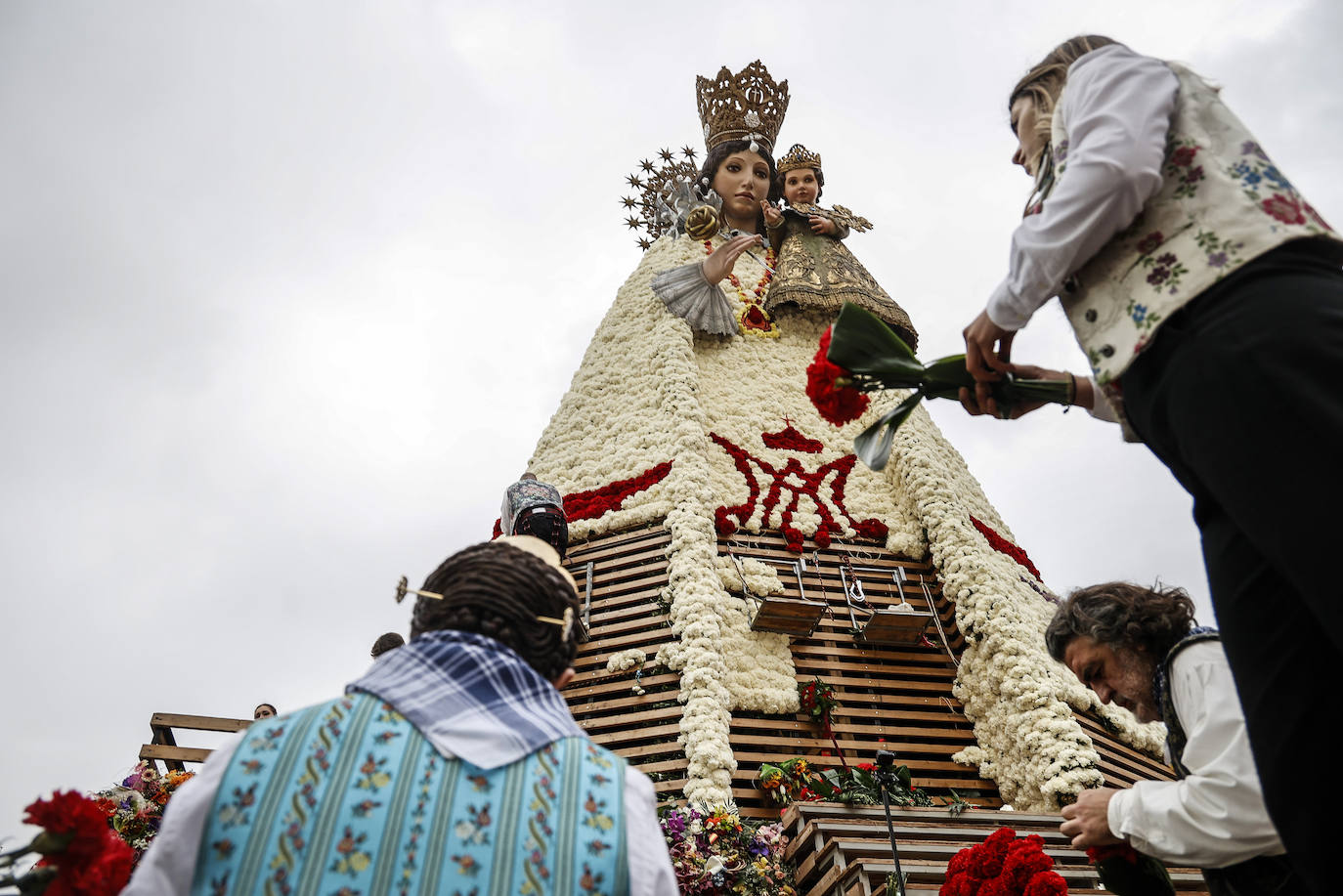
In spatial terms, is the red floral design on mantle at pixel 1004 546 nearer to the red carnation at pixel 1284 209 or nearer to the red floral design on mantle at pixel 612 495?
the red floral design on mantle at pixel 612 495

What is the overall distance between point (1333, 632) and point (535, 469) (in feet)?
20.9

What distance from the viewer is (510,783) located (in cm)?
144

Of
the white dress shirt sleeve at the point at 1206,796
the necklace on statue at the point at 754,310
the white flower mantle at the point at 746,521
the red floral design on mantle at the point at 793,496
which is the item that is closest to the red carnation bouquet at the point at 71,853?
the white dress shirt sleeve at the point at 1206,796

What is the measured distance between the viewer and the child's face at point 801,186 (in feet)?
33.7

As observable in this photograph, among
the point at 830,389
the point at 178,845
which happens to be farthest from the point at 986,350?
the point at 178,845

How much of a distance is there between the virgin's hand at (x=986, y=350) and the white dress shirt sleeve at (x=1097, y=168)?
0.16 m

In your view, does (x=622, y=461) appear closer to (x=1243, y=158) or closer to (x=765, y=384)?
(x=765, y=384)

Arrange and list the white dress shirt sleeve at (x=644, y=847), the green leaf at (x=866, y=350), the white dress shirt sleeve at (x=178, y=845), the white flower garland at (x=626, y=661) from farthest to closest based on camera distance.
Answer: the white flower garland at (x=626, y=661), the green leaf at (x=866, y=350), the white dress shirt sleeve at (x=644, y=847), the white dress shirt sleeve at (x=178, y=845)

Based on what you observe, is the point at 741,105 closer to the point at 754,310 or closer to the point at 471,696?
the point at 754,310

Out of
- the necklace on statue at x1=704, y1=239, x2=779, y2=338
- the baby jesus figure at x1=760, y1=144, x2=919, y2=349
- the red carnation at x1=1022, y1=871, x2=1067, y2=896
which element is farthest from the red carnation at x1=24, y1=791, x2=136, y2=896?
the necklace on statue at x1=704, y1=239, x2=779, y2=338

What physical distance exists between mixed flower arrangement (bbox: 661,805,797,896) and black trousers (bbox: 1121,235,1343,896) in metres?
3.08

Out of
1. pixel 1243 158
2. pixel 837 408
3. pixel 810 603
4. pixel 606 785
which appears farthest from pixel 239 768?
pixel 810 603

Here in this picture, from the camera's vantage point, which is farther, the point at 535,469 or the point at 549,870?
the point at 535,469

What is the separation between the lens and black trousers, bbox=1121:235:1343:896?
4.46 ft
